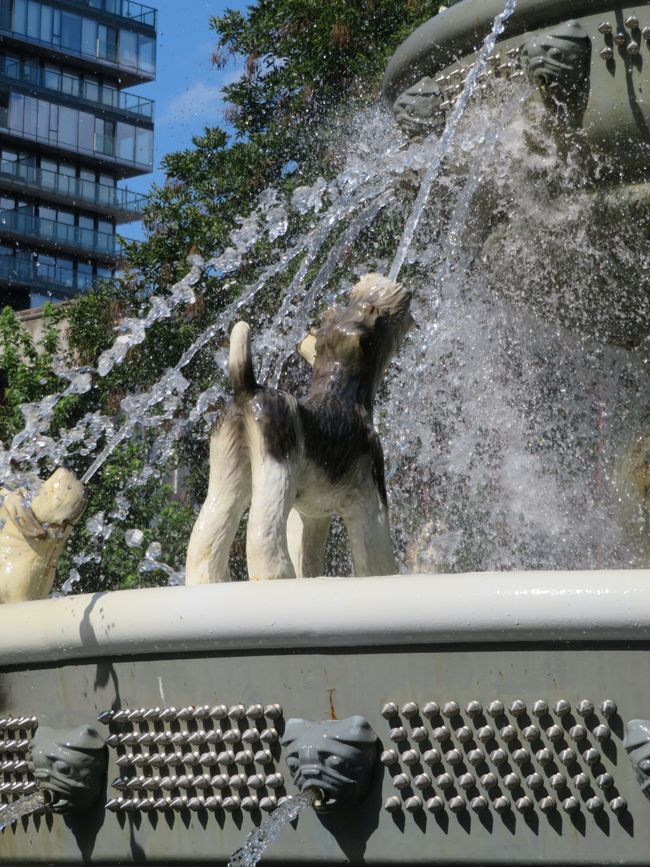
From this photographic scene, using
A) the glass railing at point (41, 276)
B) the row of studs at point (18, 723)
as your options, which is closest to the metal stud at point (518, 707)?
the row of studs at point (18, 723)

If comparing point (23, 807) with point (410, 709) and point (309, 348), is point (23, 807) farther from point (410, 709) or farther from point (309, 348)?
point (309, 348)

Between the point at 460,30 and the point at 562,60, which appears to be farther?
the point at 460,30

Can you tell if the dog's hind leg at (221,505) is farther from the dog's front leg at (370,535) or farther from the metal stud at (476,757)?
the metal stud at (476,757)

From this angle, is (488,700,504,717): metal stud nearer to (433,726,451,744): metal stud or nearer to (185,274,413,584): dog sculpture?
(433,726,451,744): metal stud

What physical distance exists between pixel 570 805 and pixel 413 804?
349 millimetres

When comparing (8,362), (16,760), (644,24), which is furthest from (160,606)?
(8,362)

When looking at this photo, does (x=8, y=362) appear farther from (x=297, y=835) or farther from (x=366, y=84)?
(x=297, y=835)

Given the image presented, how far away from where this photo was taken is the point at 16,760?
3.88m

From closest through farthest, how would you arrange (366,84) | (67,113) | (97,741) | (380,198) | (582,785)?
(582,785) → (97,741) → (380,198) → (366,84) → (67,113)

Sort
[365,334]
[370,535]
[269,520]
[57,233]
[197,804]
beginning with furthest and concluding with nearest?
[57,233], [365,334], [370,535], [269,520], [197,804]

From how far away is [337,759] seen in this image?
329 cm

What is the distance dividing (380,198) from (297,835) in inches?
151

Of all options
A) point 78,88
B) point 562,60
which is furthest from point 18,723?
point 78,88

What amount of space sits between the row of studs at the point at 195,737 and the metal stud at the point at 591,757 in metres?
0.72
